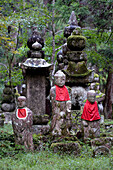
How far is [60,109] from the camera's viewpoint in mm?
7637

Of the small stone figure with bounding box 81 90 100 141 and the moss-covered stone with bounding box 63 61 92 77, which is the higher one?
the moss-covered stone with bounding box 63 61 92 77

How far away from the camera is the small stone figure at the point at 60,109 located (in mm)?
7577

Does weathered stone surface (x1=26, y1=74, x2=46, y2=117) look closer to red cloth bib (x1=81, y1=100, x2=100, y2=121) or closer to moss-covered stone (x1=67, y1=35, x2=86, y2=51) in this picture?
moss-covered stone (x1=67, y1=35, x2=86, y2=51)

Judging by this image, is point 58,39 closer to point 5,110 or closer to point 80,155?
point 5,110

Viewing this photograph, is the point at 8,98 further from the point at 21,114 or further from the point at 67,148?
the point at 67,148

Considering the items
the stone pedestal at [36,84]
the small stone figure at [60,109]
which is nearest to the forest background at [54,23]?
the stone pedestal at [36,84]

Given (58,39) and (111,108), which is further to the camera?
(111,108)

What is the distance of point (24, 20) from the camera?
13820 mm

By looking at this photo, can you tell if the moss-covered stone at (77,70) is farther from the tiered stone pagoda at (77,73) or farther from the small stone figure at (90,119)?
the small stone figure at (90,119)

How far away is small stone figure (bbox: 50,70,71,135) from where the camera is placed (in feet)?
24.9

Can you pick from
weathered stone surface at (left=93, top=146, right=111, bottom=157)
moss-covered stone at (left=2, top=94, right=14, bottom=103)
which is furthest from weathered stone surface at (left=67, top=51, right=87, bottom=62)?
moss-covered stone at (left=2, top=94, right=14, bottom=103)

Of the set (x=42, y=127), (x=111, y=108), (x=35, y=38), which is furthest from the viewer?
(x=111, y=108)

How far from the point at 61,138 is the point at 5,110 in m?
11.3

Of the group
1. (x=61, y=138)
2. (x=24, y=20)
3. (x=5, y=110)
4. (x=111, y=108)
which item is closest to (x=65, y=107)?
(x=61, y=138)
